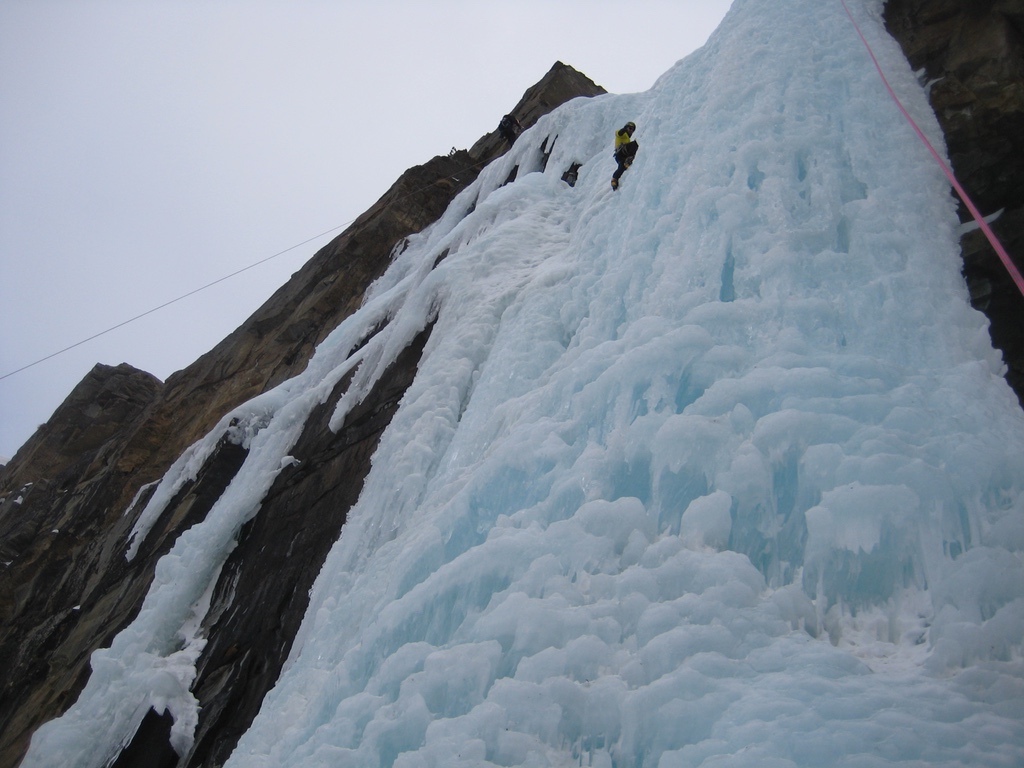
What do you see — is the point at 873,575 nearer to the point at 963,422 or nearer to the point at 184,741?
the point at 963,422

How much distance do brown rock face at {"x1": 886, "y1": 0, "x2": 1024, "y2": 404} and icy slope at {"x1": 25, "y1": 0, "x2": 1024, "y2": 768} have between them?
0.90 ft

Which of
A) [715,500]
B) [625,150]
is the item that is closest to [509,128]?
[625,150]

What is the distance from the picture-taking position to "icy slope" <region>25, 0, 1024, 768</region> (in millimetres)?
2385

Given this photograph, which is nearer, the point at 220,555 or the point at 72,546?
the point at 220,555

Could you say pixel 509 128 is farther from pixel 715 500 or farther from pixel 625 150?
pixel 715 500

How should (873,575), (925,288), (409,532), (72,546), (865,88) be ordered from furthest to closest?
(72,546) < (865,88) < (409,532) < (925,288) < (873,575)

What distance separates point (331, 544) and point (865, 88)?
531cm

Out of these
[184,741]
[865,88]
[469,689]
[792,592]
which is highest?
[865,88]

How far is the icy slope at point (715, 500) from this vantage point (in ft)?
7.82

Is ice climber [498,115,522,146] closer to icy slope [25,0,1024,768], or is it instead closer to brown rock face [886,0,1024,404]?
icy slope [25,0,1024,768]

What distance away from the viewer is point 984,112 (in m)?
5.29

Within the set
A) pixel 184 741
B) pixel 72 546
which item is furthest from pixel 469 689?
pixel 72 546

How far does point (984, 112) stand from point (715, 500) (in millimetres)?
4077

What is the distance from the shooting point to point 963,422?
3.03 meters
